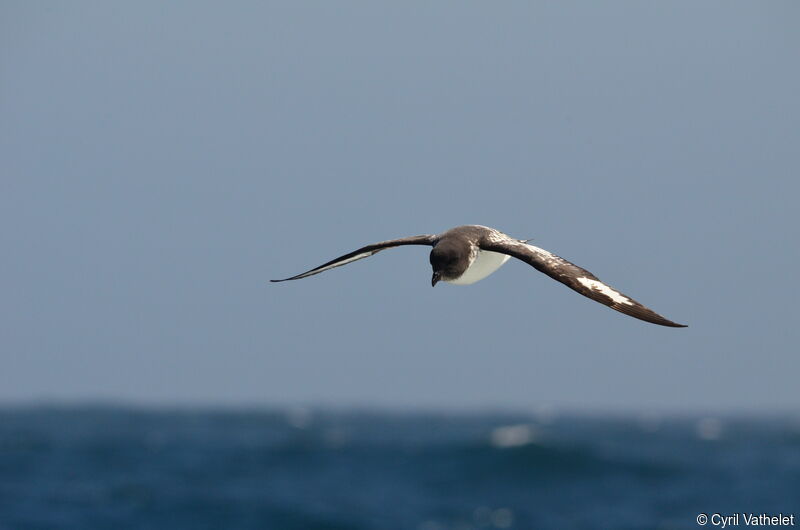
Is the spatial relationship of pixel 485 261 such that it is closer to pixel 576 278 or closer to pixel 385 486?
pixel 576 278

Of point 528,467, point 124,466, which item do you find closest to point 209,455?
point 124,466

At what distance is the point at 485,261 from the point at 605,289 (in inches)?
128

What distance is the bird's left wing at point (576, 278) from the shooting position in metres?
13.8

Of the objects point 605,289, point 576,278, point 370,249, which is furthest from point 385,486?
point 605,289

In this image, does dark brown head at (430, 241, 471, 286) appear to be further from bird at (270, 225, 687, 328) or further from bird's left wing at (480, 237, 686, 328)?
bird's left wing at (480, 237, 686, 328)

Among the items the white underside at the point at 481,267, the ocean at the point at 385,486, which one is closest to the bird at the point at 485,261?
the white underside at the point at 481,267

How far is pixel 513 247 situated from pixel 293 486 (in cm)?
4862

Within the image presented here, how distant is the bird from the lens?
47.3 feet

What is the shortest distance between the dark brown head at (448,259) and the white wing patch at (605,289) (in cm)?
227

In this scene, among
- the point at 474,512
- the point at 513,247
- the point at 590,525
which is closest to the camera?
the point at 513,247

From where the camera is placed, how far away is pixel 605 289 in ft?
48.4

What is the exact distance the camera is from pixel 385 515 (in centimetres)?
5347

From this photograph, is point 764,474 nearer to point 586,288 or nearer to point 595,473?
point 595,473

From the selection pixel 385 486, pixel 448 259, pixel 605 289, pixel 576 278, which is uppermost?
pixel 385 486
